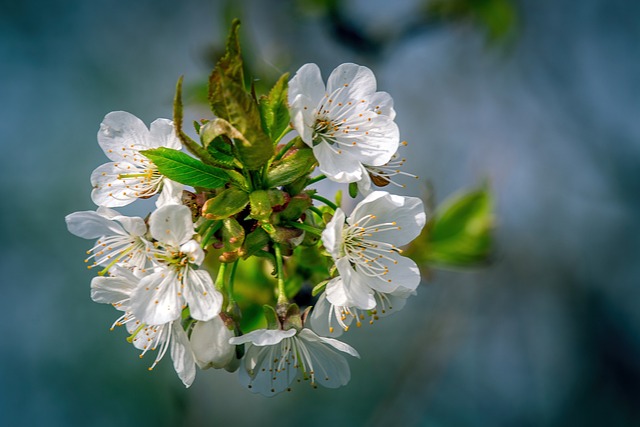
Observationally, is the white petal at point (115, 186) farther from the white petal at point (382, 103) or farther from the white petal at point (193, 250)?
the white petal at point (382, 103)

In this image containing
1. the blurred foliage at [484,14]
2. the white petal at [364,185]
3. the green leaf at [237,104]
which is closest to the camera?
the green leaf at [237,104]

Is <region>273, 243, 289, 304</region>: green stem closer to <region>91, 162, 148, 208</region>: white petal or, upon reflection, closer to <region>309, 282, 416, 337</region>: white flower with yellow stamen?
<region>309, 282, 416, 337</region>: white flower with yellow stamen

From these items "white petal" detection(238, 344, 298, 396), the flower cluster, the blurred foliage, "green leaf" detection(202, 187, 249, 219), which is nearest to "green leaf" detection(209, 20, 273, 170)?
the flower cluster

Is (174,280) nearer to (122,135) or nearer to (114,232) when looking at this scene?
(114,232)

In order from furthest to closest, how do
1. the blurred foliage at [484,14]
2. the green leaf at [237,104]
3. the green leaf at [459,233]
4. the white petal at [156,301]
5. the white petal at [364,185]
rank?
the blurred foliage at [484,14], the green leaf at [459,233], the white petal at [364,185], the white petal at [156,301], the green leaf at [237,104]

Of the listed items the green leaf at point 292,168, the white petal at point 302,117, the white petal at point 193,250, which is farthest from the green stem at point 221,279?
the white petal at point 302,117

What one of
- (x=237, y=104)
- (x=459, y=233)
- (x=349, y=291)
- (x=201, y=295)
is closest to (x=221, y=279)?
(x=201, y=295)
